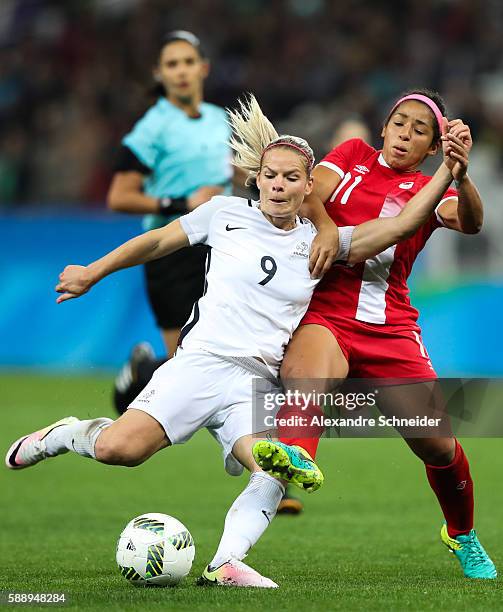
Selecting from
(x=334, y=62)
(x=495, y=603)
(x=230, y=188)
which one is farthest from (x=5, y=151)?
(x=495, y=603)

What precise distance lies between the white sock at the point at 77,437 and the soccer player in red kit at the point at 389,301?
820 millimetres

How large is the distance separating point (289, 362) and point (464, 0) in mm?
12321

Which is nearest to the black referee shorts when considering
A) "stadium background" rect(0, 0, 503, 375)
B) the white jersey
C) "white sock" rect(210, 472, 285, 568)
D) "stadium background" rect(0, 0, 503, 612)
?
"stadium background" rect(0, 0, 503, 612)

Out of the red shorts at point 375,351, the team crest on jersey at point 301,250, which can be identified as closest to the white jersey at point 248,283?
the team crest on jersey at point 301,250

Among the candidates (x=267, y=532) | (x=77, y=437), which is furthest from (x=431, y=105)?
(x=267, y=532)

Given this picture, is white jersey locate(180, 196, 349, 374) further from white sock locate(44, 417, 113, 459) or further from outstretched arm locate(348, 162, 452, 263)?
white sock locate(44, 417, 113, 459)

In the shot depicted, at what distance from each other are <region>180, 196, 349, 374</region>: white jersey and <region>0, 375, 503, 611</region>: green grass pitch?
0.93m

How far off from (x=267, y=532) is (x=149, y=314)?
677 cm

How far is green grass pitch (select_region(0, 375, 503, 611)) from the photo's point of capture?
4996 millimetres

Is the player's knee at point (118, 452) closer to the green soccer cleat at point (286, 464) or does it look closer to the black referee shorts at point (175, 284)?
the green soccer cleat at point (286, 464)

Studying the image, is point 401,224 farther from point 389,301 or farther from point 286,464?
point 286,464

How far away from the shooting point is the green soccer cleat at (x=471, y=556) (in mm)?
5676

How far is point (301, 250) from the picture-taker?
554cm

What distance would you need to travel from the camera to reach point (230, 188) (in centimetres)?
833
